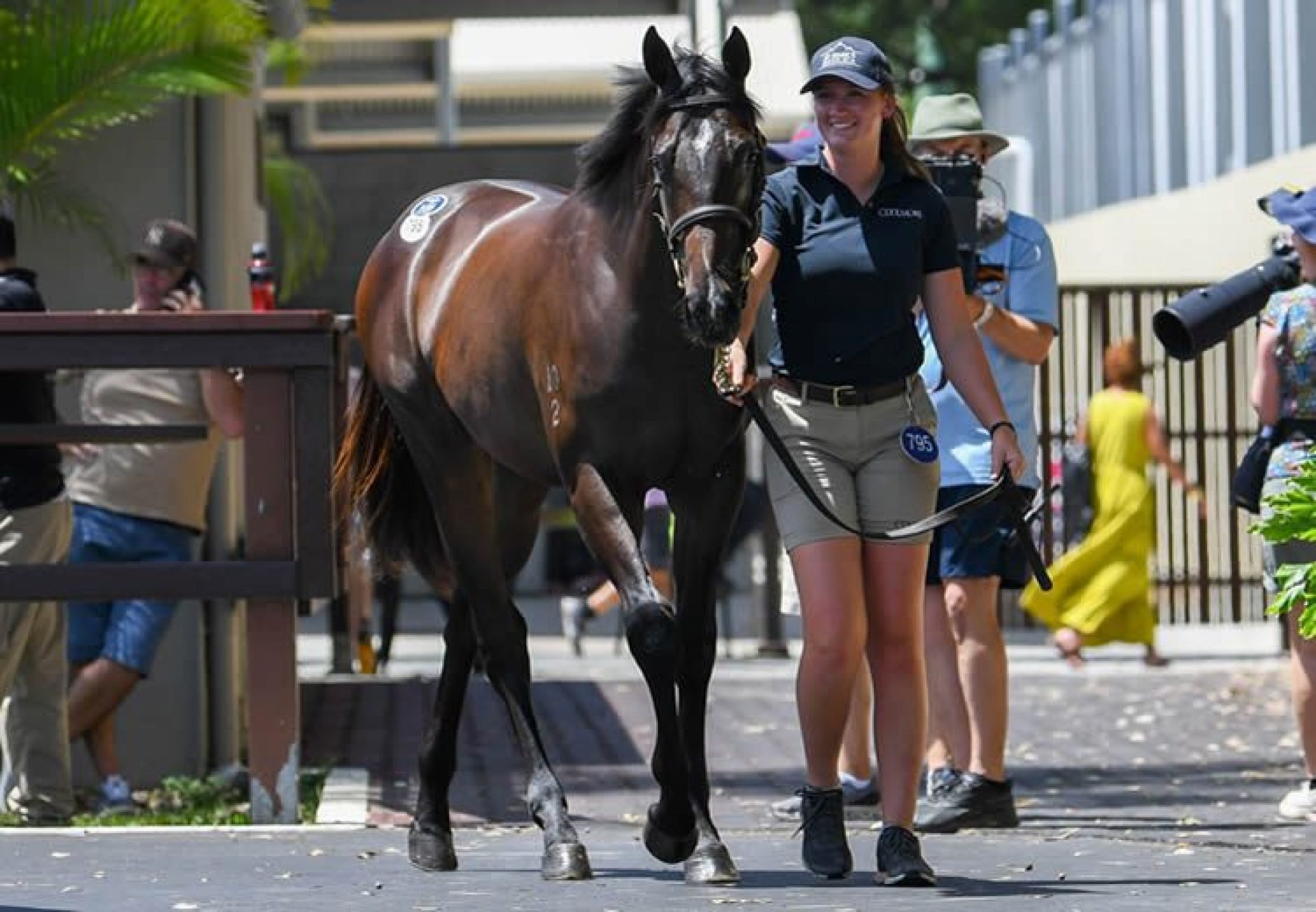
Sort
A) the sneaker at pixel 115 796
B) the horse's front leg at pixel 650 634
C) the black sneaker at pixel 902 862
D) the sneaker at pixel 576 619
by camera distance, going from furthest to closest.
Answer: the sneaker at pixel 576 619 < the sneaker at pixel 115 796 < the black sneaker at pixel 902 862 < the horse's front leg at pixel 650 634

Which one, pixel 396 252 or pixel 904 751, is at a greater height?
pixel 396 252

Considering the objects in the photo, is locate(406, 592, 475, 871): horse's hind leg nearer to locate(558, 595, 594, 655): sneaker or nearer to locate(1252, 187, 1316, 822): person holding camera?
locate(1252, 187, 1316, 822): person holding camera

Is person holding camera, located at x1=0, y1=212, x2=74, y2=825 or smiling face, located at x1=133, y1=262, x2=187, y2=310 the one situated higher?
smiling face, located at x1=133, y1=262, x2=187, y2=310

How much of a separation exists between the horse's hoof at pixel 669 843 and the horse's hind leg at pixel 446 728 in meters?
0.90

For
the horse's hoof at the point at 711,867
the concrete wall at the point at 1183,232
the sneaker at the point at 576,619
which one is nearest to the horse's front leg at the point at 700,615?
the horse's hoof at the point at 711,867

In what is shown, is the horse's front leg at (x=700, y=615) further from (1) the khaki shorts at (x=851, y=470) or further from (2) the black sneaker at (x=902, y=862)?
(2) the black sneaker at (x=902, y=862)

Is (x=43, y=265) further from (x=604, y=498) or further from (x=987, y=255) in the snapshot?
(x=604, y=498)

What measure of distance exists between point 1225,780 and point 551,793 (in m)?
3.88

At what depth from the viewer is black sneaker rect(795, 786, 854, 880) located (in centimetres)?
756

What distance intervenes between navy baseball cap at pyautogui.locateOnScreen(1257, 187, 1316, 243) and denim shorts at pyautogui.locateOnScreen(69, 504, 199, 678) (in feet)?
13.5

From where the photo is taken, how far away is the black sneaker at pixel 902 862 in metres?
7.43

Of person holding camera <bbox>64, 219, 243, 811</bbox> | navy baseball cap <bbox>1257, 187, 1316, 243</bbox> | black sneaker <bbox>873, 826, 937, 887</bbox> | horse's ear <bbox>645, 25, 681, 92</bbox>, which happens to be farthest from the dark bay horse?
navy baseball cap <bbox>1257, 187, 1316, 243</bbox>

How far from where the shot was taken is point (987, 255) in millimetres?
9414

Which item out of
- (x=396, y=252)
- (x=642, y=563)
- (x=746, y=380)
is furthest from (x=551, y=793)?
(x=396, y=252)
